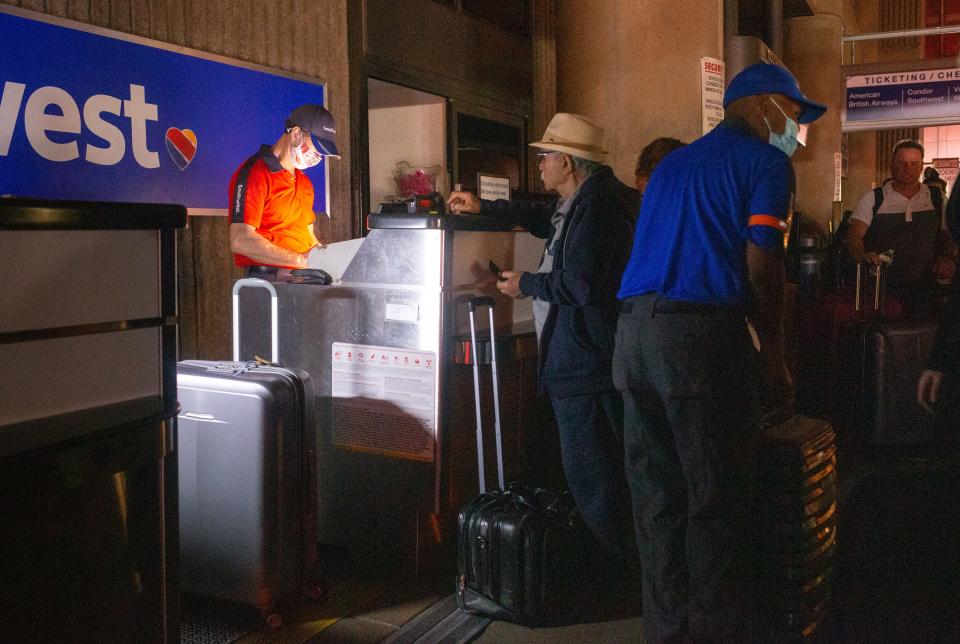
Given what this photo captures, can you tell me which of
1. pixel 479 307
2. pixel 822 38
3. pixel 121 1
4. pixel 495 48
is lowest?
pixel 479 307

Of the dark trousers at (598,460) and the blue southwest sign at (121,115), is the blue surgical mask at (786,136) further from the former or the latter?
the blue southwest sign at (121,115)

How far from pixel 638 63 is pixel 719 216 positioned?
12.6ft

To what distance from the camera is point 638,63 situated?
646cm

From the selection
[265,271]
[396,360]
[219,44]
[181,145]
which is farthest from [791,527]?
[219,44]

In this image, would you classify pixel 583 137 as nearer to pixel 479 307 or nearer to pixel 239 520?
pixel 479 307

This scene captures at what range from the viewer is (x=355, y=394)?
4035 millimetres

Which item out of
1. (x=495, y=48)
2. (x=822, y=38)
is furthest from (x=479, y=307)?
(x=822, y=38)

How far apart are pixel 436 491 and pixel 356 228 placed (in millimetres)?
2930

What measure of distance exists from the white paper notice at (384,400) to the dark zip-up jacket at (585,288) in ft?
1.73

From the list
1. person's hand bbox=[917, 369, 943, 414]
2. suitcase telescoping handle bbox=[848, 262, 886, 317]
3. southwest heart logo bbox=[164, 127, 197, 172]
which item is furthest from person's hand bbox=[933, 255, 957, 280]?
southwest heart logo bbox=[164, 127, 197, 172]

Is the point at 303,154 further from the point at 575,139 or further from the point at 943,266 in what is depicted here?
the point at 943,266

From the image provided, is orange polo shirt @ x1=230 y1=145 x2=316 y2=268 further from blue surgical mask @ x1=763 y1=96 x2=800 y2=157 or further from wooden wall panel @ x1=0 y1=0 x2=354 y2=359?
blue surgical mask @ x1=763 y1=96 x2=800 y2=157

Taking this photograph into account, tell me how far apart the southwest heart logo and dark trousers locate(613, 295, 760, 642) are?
110 inches

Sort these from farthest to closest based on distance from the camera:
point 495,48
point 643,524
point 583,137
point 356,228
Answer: point 495,48 < point 356,228 < point 583,137 < point 643,524
